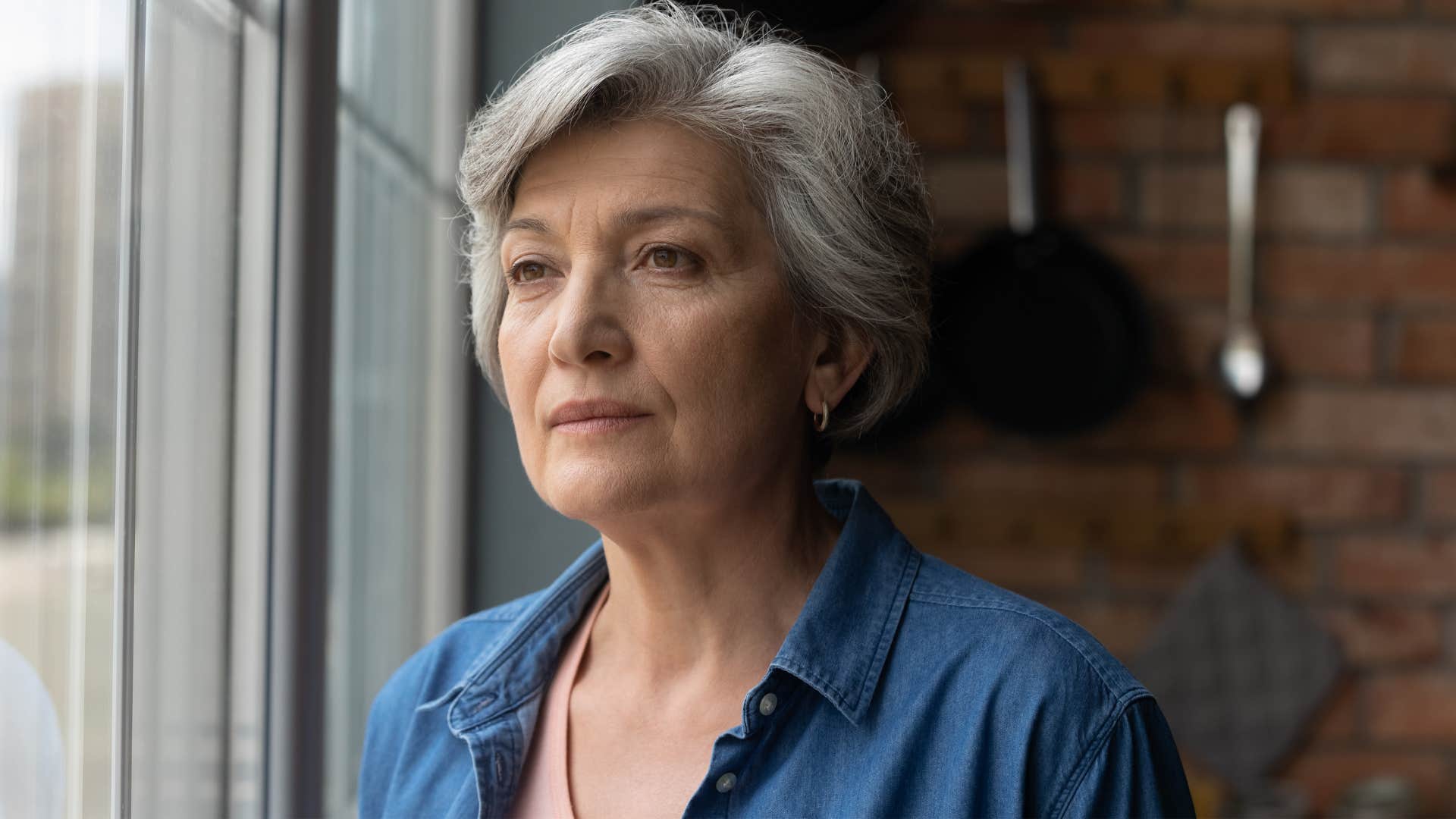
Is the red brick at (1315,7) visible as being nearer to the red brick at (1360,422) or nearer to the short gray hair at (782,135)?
the red brick at (1360,422)

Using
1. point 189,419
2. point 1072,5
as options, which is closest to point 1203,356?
point 1072,5

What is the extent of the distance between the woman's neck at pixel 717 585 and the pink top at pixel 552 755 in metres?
0.06

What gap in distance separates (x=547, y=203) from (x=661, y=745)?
1.32 feet

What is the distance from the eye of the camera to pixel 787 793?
87 cm

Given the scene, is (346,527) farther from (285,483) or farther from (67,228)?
(67,228)

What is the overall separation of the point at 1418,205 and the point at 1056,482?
0.74 meters

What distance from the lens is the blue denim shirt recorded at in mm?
837

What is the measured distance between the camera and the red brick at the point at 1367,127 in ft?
6.89

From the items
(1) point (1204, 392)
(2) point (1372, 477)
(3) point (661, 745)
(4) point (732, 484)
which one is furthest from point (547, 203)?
(2) point (1372, 477)

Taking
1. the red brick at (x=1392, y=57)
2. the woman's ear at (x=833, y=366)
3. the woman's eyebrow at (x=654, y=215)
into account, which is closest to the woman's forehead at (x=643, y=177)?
the woman's eyebrow at (x=654, y=215)

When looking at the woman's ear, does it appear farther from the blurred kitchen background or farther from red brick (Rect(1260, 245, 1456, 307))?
red brick (Rect(1260, 245, 1456, 307))

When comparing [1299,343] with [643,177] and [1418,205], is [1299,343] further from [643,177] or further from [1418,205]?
[643,177]

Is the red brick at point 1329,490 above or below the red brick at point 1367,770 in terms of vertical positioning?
above

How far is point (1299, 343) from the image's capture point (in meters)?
2.12
